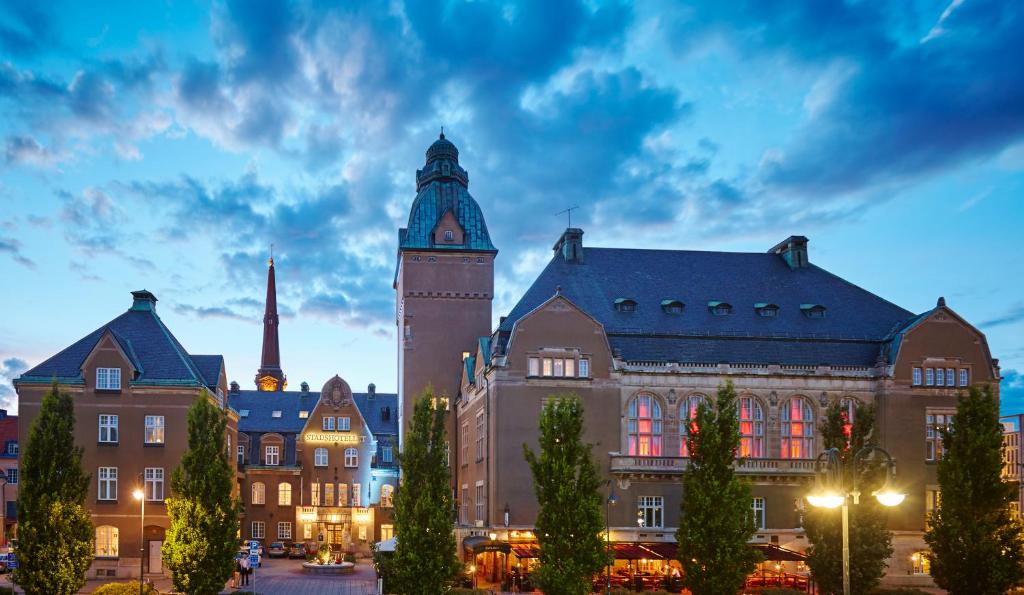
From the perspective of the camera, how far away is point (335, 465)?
89.8 m

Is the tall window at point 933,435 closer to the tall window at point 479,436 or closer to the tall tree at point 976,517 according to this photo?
the tall tree at point 976,517

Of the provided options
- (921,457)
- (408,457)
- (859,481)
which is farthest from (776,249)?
(408,457)

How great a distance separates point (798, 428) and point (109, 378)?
43.3 meters

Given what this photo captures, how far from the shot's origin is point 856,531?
44062 millimetres

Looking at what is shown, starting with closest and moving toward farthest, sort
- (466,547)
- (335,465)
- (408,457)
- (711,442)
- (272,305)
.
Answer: (408,457)
(711,442)
(466,547)
(335,465)
(272,305)

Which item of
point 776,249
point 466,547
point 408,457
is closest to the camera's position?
point 408,457

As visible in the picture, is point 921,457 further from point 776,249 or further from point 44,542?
→ point 44,542

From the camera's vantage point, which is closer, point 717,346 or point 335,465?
point 717,346

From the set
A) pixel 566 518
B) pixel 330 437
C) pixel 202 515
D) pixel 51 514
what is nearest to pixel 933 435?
pixel 566 518

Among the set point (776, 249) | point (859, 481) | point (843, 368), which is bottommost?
point (859, 481)

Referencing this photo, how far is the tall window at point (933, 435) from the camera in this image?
200 feet

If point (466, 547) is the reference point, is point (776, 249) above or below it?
above

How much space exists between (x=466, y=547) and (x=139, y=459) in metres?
20.6

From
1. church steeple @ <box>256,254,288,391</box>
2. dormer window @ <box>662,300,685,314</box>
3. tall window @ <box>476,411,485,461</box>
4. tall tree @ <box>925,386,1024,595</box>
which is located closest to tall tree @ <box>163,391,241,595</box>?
tall window @ <box>476,411,485,461</box>
